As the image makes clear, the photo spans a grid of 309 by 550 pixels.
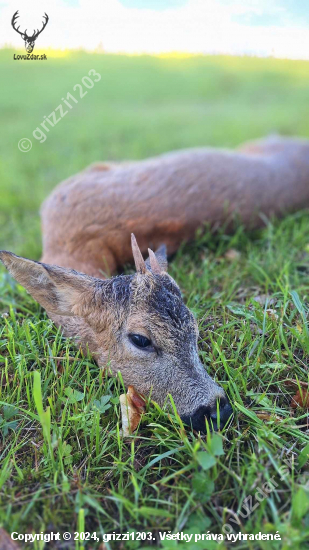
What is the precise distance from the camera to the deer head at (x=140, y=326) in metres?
2.45

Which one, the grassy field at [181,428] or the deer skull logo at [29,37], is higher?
the deer skull logo at [29,37]

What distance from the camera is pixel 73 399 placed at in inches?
98.7

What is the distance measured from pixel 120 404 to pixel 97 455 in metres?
0.32

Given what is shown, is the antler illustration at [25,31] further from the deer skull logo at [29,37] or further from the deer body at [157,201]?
the deer body at [157,201]

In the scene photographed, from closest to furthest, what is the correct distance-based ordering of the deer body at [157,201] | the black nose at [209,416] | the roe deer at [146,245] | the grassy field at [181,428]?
the grassy field at [181,428] → the black nose at [209,416] → the roe deer at [146,245] → the deer body at [157,201]

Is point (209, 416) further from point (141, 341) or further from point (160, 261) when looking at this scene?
point (160, 261)

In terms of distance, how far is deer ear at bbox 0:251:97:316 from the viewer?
9.25ft

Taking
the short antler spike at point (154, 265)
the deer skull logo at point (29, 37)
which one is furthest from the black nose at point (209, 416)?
the deer skull logo at point (29, 37)

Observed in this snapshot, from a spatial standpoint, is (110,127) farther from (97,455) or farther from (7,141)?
(97,455)

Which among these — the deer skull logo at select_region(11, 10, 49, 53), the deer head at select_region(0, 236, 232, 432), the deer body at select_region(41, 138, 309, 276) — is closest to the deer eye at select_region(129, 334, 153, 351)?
the deer head at select_region(0, 236, 232, 432)

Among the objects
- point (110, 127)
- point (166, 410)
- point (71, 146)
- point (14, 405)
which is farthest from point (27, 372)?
point (110, 127)

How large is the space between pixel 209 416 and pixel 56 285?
1261mm

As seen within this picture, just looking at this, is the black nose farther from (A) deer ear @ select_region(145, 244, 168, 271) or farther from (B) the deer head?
(A) deer ear @ select_region(145, 244, 168, 271)

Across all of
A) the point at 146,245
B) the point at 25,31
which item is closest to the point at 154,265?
the point at 146,245
